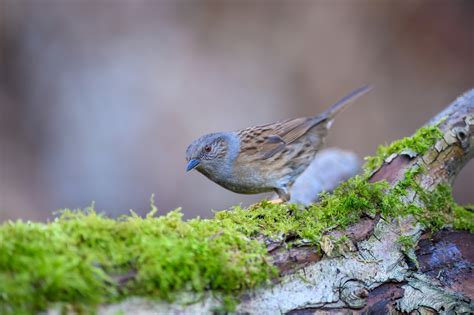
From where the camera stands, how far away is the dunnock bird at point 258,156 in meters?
5.91

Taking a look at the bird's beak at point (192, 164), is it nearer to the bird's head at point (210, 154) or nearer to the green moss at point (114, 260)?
the bird's head at point (210, 154)

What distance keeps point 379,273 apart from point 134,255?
1747 mm

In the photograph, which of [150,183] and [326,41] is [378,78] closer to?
[326,41]

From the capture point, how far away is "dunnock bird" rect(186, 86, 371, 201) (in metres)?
5.91

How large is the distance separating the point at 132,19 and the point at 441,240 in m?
8.77

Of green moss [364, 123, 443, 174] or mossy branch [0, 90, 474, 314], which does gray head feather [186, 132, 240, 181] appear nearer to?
mossy branch [0, 90, 474, 314]

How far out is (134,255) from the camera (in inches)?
115

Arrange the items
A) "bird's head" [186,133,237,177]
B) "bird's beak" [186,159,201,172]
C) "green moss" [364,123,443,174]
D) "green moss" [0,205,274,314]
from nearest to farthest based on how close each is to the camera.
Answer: "green moss" [0,205,274,314]
"green moss" [364,123,443,174]
"bird's beak" [186,159,201,172]
"bird's head" [186,133,237,177]

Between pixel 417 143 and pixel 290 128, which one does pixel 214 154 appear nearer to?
pixel 290 128

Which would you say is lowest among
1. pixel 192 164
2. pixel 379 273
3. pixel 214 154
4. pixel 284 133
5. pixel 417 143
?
pixel 379 273

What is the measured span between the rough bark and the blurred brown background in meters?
6.52

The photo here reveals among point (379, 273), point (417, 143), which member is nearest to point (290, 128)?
point (417, 143)

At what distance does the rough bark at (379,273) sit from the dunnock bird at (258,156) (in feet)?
5.70

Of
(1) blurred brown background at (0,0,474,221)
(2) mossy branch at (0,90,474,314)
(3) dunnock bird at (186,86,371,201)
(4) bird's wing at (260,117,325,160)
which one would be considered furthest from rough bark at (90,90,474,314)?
(1) blurred brown background at (0,0,474,221)
